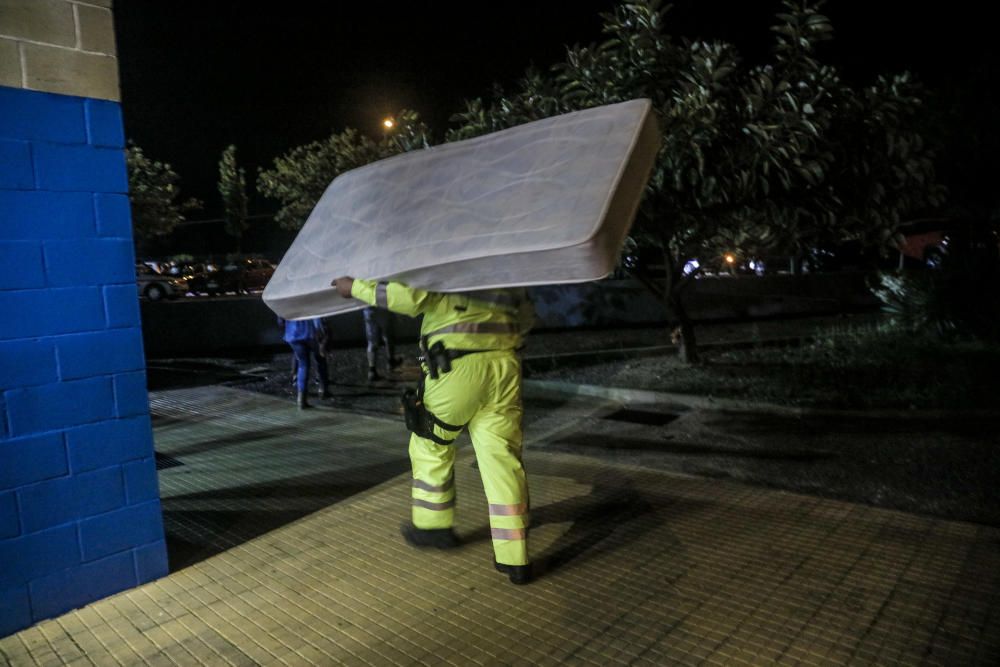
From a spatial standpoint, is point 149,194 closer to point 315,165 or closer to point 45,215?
point 315,165

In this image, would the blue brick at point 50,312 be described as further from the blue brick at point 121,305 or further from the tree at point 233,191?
the tree at point 233,191

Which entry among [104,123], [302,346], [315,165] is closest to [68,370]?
[104,123]

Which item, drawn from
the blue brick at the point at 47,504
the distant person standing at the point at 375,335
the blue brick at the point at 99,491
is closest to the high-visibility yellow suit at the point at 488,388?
the blue brick at the point at 99,491

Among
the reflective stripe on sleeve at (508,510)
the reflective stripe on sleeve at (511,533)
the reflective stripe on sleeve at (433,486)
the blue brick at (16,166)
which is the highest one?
the blue brick at (16,166)

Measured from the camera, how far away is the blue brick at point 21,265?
3.37 meters

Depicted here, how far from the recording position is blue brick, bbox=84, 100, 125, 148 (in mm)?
3656

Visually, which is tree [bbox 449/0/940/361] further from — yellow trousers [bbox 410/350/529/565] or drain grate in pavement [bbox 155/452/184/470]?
drain grate in pavement [bbox 155/452/184/470]

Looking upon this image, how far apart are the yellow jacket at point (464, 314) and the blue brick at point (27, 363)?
1457 millimetres

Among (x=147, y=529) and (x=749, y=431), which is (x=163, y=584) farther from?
(x=749, y=431)

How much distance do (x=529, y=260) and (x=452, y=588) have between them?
185 centimetres

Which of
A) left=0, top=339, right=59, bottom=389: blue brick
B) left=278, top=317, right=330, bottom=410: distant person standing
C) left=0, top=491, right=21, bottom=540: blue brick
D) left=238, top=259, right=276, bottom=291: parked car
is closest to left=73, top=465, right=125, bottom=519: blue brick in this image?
left=0, top=491, right=21, bottom=540: blue brick

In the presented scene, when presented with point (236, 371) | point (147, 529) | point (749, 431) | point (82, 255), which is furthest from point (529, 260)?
point (236, 371)

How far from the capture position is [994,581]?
3.70 meters

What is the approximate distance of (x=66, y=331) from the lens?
141 inches
